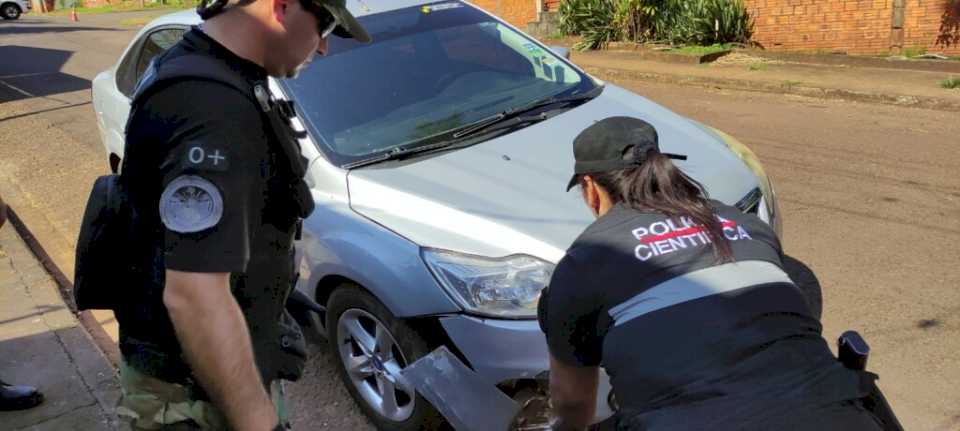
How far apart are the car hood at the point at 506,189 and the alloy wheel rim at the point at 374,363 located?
440mm

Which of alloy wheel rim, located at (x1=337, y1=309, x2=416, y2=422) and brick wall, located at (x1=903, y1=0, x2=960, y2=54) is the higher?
brick wall, located at (x1=903, y1=0, x2=960, y2=54)

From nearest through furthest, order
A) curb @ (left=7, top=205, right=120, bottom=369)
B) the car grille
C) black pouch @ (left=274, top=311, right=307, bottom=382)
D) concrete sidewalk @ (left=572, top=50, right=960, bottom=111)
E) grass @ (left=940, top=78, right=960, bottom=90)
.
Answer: black pouch @ (left=274, top=311, right=307, bottom=382)
the car grille
curb @ (left=7, top=205, right=120, bottom=369)
concrete sidewalk @ (left=572, top=50, right=960, bottom=111)
grass @ (left=940, top=78, right=960, bottom=90)

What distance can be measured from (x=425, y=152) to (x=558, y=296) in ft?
5.81

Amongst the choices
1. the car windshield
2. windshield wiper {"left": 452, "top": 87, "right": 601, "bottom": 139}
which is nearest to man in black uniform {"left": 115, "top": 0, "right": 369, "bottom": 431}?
the car windshield

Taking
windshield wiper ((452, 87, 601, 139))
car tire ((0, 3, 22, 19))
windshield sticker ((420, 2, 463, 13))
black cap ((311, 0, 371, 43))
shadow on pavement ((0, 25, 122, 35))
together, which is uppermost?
car tire ((0, 3, 22, 19))

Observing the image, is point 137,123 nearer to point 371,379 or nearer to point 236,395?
point 236,395

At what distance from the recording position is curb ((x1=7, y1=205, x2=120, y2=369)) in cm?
414

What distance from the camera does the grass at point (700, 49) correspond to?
43.7ft

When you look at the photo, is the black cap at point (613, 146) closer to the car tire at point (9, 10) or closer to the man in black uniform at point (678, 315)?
the man in black uniform at point (678, 315)

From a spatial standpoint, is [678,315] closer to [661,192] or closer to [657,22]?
[661,192]

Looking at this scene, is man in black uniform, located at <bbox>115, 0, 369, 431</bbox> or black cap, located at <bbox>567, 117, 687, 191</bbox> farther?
black cap, located at <bbox>567, 117, 687, 191</bbox>

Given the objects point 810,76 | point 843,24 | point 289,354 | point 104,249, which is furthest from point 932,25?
point 104,249

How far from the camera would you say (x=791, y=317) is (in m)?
1.78

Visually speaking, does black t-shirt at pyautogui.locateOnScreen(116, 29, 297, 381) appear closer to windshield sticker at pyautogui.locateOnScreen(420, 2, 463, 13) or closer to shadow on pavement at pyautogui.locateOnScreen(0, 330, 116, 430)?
shadow on pavement at pyautogui.locateOnScreen(0, 330, 116, 430)
